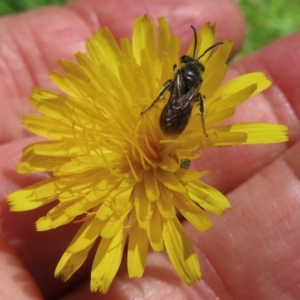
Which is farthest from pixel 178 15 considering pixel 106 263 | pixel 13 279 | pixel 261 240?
pixel 13 279

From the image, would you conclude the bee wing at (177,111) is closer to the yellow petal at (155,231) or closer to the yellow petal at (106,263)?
the yellow petal at (155,231)

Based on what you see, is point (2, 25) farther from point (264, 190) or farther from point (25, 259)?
point (264, 190)

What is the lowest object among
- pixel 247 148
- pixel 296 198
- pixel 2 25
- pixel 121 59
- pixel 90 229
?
pixel 296 198

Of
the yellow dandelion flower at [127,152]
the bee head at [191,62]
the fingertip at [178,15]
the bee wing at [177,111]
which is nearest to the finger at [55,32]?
the fingertip at [178,15]

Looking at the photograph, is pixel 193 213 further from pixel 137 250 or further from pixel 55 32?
pixel 55 32

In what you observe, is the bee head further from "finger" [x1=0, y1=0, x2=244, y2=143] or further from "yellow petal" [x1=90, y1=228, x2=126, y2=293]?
"finger" [x1=0, y1=0, x2=244, y2=143]

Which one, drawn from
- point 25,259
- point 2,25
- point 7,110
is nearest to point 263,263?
point 25,259
